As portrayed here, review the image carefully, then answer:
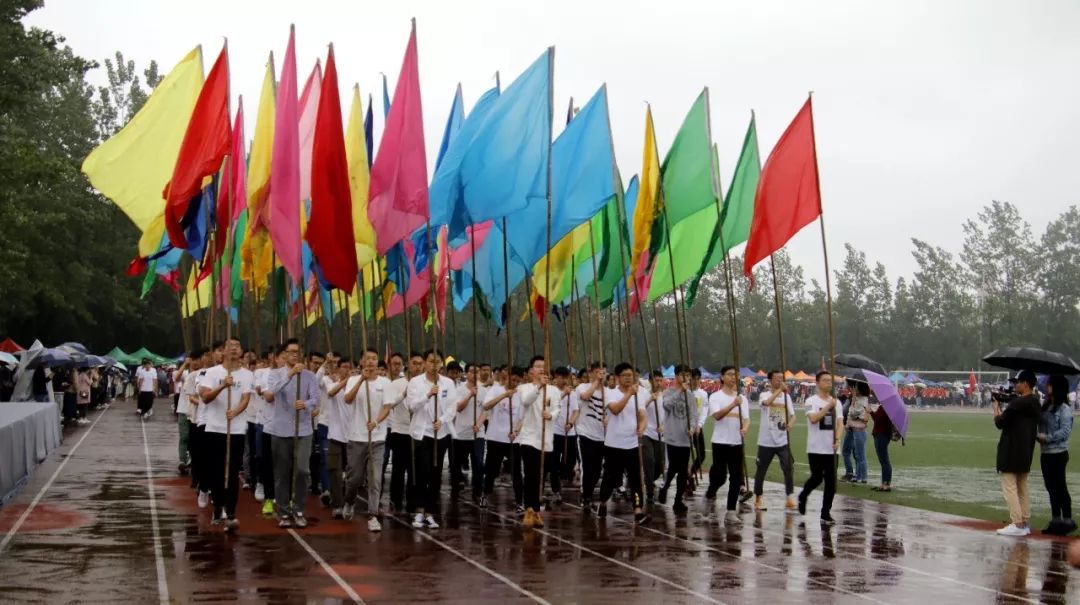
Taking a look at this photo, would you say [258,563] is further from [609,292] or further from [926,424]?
[926,424]

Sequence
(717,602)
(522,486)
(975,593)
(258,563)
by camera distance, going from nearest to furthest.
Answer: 1. (717,602)
2. (975,593)
3. (258,563)
4. (522,486)

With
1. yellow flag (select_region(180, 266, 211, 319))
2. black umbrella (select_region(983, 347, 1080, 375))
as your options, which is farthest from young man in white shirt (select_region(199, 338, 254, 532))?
yellow flag (select_region(180, 266, 211, 319))

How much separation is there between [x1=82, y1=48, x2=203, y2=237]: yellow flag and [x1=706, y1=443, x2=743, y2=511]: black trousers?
7.94 metres

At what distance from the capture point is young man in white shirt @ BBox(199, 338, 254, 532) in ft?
42.8

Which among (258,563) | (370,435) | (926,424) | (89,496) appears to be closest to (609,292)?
(370,435)

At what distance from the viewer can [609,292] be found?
19.4m

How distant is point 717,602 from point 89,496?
10004mm

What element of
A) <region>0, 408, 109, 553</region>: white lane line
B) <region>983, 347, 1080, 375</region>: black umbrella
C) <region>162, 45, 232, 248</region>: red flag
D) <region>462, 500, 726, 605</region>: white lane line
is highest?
<region>162, 45, 232, 248</region>: red flag

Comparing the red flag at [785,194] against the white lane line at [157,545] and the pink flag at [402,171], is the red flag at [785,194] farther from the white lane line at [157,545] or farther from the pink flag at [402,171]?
the white lane line at [157,545]

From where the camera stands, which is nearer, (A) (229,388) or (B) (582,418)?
(A) (229,388)

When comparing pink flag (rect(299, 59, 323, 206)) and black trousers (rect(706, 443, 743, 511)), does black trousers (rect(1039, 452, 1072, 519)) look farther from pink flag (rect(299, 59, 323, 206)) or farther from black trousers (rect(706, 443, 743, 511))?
pink flag (rect(299, 59, 323, 206))

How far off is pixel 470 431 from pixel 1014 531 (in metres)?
6.93

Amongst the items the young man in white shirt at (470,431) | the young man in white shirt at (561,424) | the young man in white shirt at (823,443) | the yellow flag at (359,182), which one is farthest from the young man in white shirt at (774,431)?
the yellow flag at (359,182)

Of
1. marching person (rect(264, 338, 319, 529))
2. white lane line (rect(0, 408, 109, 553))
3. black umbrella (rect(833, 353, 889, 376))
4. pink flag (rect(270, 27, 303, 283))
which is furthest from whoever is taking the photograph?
black umbrella (rect(833, 353, 889, 376))
